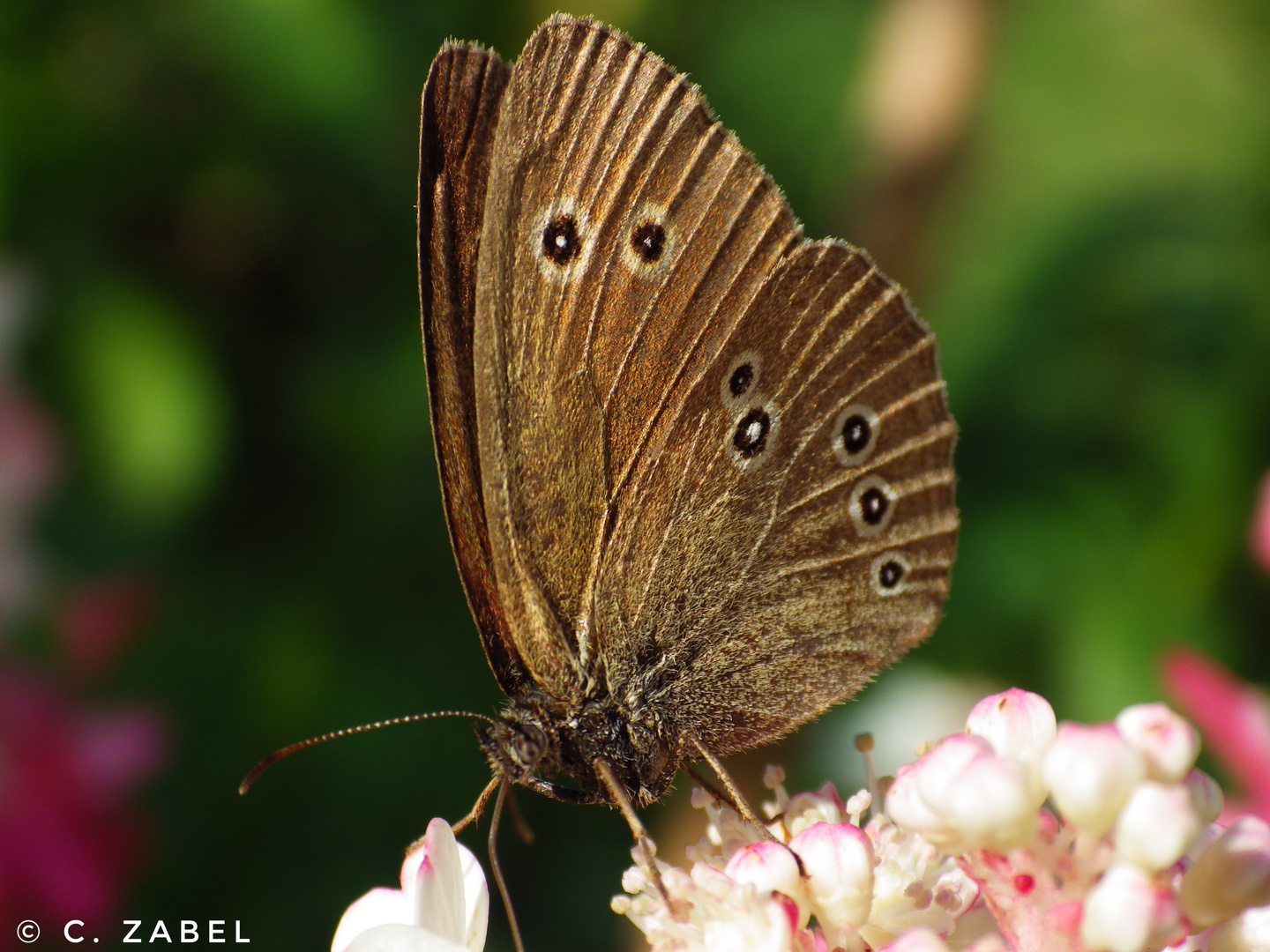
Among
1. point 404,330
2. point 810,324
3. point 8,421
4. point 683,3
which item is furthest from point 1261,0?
point 8,421

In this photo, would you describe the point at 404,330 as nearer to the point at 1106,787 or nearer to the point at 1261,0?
the point at 1106,787

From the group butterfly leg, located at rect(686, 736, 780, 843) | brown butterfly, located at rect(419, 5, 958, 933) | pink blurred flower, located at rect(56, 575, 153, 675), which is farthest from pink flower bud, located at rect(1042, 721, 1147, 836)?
pink blurred flower, located at rect(56, 575, 153, 675)

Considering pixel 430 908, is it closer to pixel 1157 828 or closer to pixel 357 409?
pixel 1157 828

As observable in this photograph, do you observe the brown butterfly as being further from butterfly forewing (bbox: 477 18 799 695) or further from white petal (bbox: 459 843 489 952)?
white petal (bbox: 459 843 489 952)

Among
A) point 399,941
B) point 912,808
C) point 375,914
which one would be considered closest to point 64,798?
point 375,914

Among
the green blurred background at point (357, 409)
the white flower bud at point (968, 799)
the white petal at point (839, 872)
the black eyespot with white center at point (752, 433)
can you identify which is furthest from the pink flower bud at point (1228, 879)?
the green blurred background at point (357, 409)

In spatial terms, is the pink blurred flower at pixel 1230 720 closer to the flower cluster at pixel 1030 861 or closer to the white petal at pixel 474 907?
the flower cluster at pixel 1030 861
